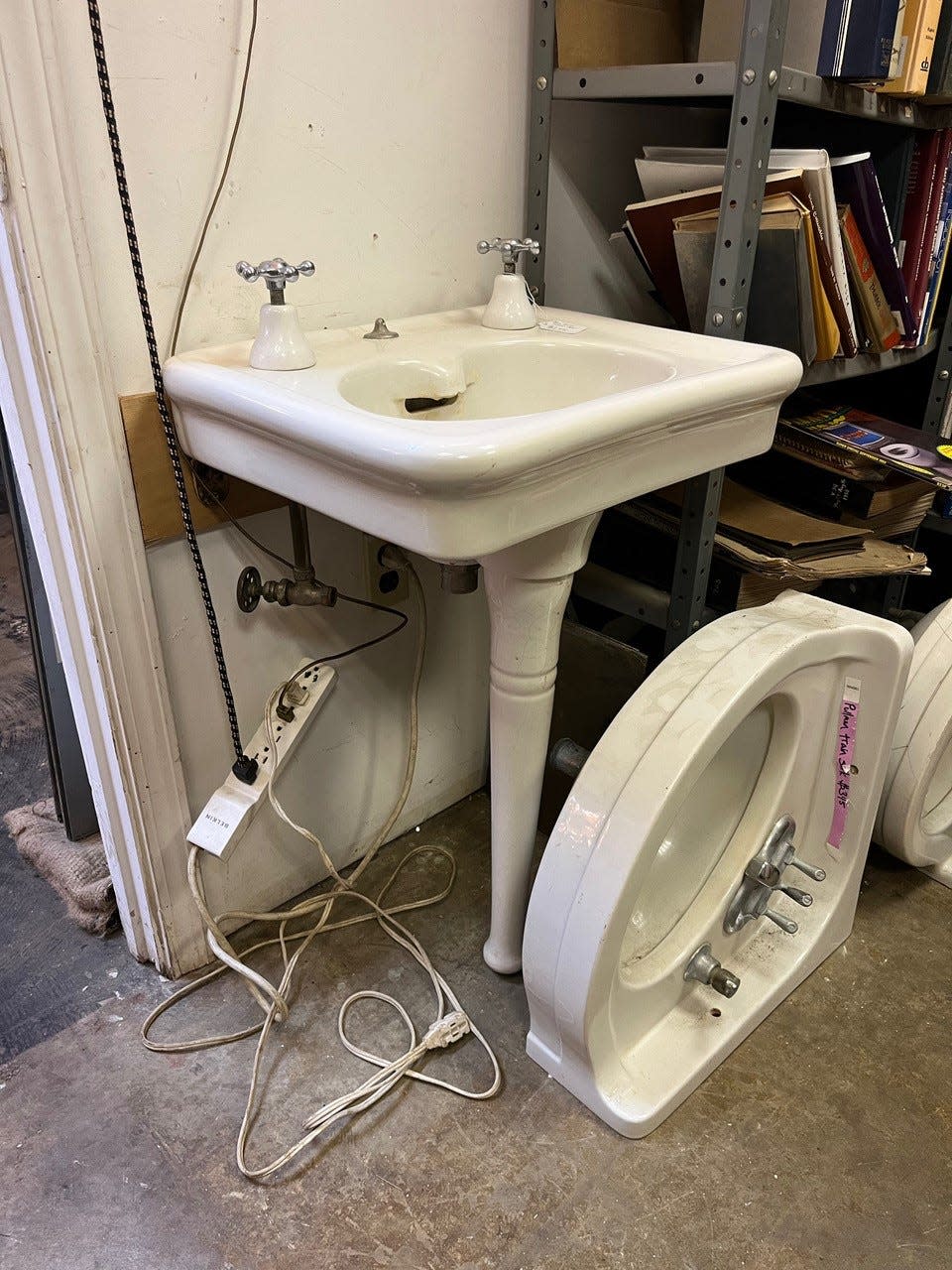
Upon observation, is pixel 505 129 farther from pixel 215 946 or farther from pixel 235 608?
pixel 215 946

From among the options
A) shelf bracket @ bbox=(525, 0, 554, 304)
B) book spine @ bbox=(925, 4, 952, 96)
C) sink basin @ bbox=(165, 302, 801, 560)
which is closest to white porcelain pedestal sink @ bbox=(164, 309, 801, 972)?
sink basin @ bbox=(165, 302, 801, 560)

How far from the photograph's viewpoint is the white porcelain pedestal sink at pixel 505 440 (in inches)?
27.8

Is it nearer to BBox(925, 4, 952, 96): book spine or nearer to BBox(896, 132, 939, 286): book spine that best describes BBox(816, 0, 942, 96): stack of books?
BBox(925, 4, 952, 96): book spine

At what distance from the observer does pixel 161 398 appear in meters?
0.92

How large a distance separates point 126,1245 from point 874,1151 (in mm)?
782

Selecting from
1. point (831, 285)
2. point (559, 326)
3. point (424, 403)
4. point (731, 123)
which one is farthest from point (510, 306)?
point (831, 285)

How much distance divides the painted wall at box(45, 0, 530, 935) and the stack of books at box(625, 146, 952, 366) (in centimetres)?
21

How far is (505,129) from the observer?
1.15 meters

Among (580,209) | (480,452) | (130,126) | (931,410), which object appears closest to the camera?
(480,452)

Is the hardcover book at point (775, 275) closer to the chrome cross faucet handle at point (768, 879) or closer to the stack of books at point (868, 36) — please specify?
the stack of books at point (868, 36)

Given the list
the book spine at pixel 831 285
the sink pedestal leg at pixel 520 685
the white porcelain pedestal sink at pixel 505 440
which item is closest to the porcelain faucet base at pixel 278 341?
the white porcelain pedestal sink at pixel 505 440

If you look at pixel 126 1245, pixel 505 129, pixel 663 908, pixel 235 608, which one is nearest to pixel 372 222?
pixel 505 129

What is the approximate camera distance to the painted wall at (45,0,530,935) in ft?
2.83

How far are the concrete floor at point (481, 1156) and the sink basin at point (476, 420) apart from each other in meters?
0.68
